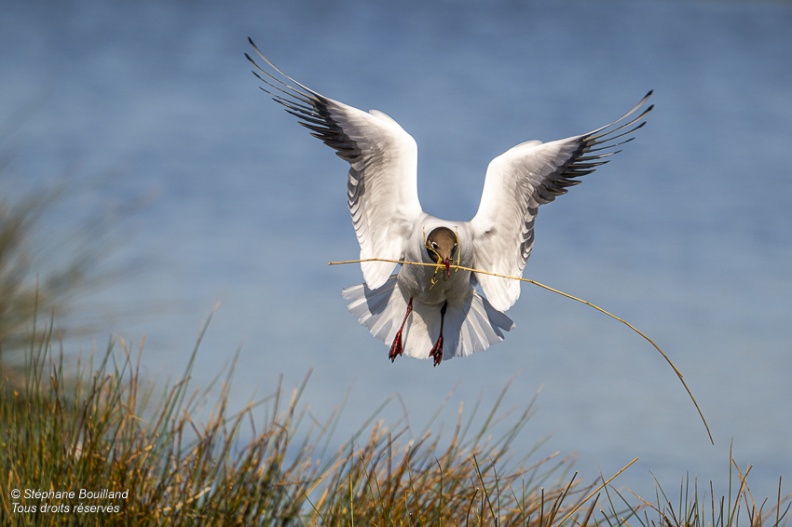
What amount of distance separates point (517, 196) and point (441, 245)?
1.90 feet

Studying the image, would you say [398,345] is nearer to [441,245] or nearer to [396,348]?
[396,348]

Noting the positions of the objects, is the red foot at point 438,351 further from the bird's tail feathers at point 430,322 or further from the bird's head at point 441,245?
the bird's head at point 441,245

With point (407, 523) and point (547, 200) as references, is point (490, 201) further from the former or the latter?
point (407, 523)

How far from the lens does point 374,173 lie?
5.13 m

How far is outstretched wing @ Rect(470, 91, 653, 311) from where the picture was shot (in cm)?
494

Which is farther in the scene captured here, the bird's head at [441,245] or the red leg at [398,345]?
the red leg at [398,345]

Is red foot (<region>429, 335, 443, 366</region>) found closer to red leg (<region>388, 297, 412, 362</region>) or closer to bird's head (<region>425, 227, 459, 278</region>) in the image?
red leg (<region>388, 297, 412, 362</region>)

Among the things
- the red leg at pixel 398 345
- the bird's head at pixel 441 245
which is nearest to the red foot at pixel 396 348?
the red leg at pixel 398 345

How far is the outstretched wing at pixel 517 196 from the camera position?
194 inches

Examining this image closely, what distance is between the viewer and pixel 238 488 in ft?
15.8

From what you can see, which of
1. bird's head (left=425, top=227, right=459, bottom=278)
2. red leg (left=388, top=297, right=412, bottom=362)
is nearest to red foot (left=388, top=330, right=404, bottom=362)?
red leg (left=388, top=297, right=412, bottom=362)

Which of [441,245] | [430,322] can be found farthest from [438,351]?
[441,245]

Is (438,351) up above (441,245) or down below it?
below

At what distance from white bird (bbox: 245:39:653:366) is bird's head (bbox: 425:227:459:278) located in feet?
0.37
